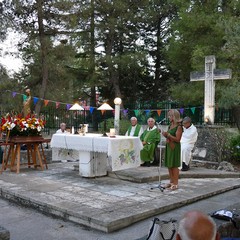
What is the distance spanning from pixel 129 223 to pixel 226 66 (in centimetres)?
891

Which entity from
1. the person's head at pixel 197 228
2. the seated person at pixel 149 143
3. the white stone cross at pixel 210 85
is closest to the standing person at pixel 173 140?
Answer: the seated person at pixel 149 143

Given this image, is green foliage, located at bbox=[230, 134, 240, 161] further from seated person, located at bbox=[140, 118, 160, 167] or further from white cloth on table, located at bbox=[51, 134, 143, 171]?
white cloth on table, located at bbox=[51, 134, 143, 171]

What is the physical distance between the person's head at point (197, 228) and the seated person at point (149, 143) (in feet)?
21.9

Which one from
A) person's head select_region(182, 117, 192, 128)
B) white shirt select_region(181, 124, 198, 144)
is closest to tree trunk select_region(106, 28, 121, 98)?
person's head select_region(182, 117, 192, 128)

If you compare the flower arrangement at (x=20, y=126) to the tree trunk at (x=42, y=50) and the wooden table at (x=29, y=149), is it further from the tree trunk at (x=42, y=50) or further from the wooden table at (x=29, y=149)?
the tree trunk at (x=42, y=50)

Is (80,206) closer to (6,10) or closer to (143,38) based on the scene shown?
(6,10)

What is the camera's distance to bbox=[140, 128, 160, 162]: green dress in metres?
8.57

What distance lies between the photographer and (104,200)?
5.27 metres

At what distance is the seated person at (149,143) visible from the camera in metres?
8.57

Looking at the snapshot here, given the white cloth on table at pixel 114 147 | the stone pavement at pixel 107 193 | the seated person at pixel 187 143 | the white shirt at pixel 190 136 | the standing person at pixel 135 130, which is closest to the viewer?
the stone pavement at pixel 107 193

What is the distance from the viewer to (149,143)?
8.70 m

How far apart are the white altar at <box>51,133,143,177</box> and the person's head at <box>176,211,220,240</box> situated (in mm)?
4500

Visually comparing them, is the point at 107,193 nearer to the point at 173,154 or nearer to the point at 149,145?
the point at 173,154

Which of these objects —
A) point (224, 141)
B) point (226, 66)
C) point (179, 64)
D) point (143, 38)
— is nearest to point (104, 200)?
point (224, 141)
